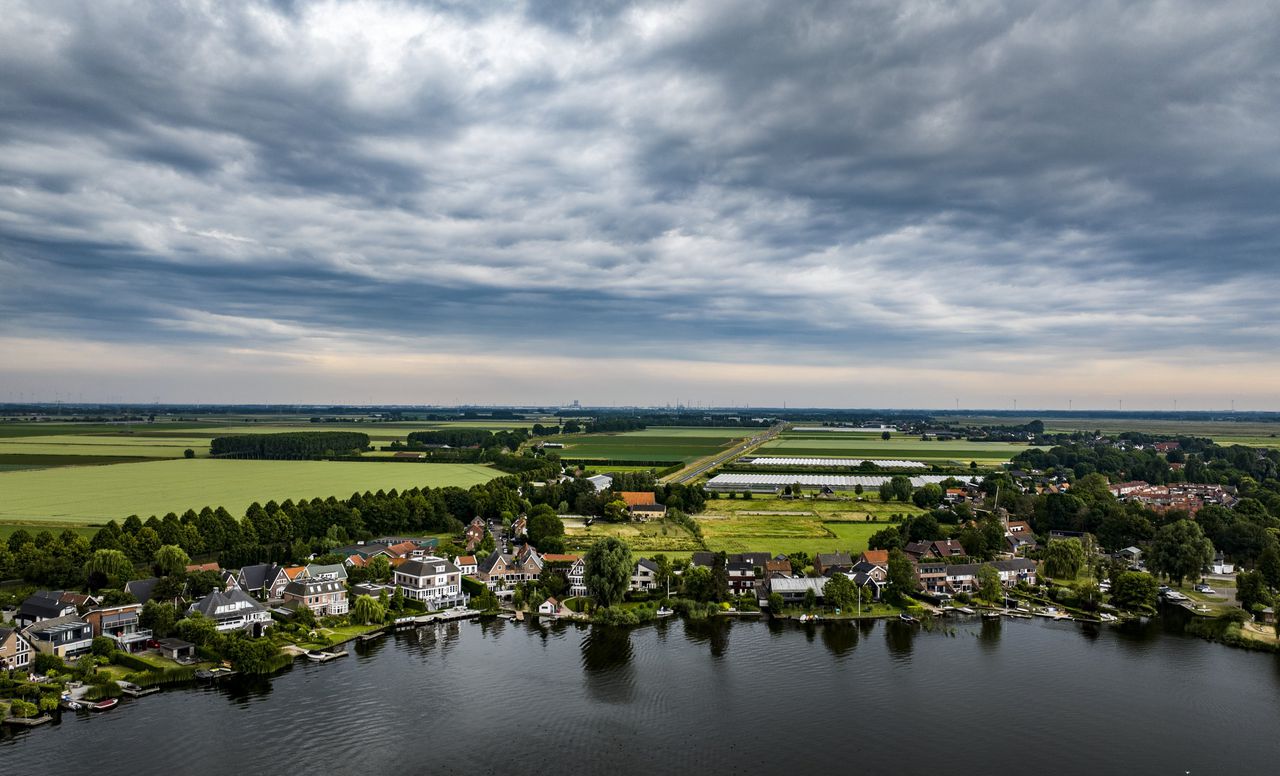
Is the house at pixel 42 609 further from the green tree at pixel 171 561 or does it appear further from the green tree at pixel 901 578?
the green tree at pixel 901 578

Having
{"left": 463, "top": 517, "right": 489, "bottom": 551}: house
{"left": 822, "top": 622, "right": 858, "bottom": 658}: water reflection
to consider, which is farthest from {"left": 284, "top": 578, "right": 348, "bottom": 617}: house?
{"left": 822, "top": 622, "right": 858, "bottom": 658}: water reflection

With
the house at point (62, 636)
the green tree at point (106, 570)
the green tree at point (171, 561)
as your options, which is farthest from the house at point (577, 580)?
the green tree at point (106, 570)

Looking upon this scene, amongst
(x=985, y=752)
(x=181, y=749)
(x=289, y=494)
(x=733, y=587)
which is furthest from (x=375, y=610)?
(x=289, y=494)

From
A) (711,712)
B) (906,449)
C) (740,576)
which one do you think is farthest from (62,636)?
(906,449)

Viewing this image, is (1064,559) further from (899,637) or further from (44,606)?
(44,606)

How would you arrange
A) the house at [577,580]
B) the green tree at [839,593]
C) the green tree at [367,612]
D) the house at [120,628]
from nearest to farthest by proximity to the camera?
the house at [120,628] → the green tree at [367,612] → the green tree at [839,593] → the house at [577,580]

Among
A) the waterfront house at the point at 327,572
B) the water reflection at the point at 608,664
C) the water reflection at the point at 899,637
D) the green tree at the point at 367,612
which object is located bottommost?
the water reflection at the point at 899,637
